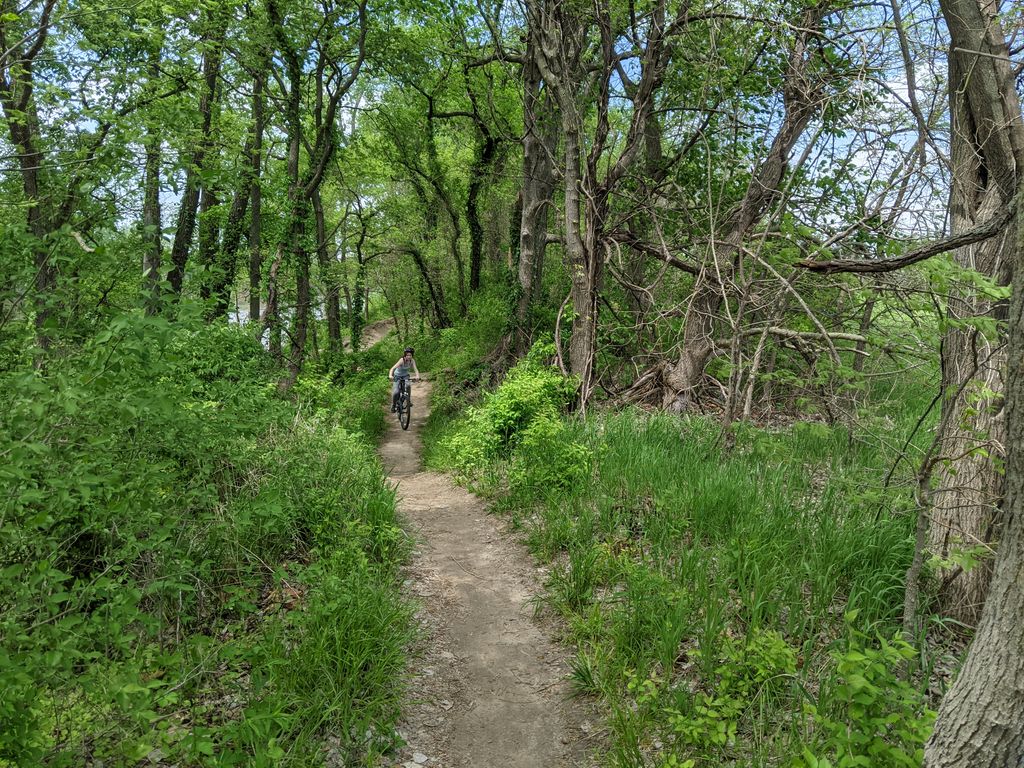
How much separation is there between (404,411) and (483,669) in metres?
9.27

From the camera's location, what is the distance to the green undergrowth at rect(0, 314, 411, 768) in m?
2.48

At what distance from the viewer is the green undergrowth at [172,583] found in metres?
2.48

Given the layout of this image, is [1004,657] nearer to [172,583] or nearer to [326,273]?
[172,583]

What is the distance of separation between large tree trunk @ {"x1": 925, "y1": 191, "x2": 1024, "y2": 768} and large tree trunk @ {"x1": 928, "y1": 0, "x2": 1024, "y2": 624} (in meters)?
1.50

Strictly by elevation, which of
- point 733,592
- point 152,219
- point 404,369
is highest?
point 152,219

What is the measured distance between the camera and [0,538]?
2582 millimetres

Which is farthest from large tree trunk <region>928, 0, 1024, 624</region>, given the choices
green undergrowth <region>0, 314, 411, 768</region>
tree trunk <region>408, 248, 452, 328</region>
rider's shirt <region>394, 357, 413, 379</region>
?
tree trunk <region>408, 248, 452, 328</region>

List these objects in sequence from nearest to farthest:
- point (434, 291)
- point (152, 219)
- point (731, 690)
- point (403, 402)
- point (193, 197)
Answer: point (731, 690), point (152, 219), point (193, 197), point (403, 402), point (434, 291)

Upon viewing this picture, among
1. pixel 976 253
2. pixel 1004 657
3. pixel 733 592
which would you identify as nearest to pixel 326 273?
pixel 733 592

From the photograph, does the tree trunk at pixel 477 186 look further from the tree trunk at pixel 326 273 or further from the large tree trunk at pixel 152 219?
the large tree trunk at pixel 152 219

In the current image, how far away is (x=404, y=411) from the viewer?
13070mm

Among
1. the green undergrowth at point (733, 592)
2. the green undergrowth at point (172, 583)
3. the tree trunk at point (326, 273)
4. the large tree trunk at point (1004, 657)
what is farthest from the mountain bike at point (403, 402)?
the large tree trunk at point (1004, 657)

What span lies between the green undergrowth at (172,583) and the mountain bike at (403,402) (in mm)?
6694

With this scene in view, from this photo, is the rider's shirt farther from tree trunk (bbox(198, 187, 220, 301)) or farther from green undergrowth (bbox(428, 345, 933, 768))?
green undergrowth (bbox(428, 345, 933, 768))
